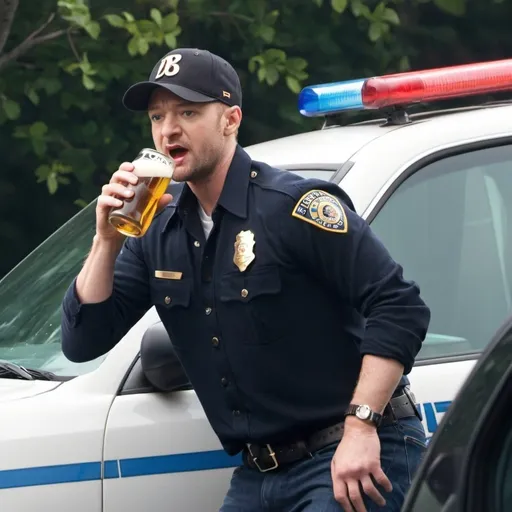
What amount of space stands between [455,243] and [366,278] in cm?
76

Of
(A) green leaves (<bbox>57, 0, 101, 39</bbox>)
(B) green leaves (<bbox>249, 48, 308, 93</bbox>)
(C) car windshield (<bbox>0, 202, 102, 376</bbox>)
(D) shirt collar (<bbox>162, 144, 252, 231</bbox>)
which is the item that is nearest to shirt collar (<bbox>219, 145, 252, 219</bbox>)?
(D) shirt collar (<bbox>162, 144, 252, 231</bbox>)

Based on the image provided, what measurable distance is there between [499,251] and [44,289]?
1215 millimetres

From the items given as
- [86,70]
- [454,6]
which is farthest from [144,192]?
[454,6]

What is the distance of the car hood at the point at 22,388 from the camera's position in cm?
336

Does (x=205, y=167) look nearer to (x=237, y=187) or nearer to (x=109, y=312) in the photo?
(x=237, y=187)

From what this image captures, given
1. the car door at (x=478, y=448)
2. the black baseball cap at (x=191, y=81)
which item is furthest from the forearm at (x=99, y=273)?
the car door at (x=478, y=448)

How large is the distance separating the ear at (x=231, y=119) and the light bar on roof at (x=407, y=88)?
0.64 meters

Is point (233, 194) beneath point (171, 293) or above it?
above

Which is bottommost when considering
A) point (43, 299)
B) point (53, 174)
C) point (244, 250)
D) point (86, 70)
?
point (53, 174)

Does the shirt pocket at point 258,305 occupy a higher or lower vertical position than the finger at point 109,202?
lower

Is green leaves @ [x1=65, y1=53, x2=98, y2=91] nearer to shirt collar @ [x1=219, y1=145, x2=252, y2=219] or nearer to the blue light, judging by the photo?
the blue light

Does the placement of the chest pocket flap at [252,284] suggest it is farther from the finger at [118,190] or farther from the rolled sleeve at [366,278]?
the finger at [118,190]

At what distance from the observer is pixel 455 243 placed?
3596 millimetres

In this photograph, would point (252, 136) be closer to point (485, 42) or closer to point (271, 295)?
point (485, 42)
